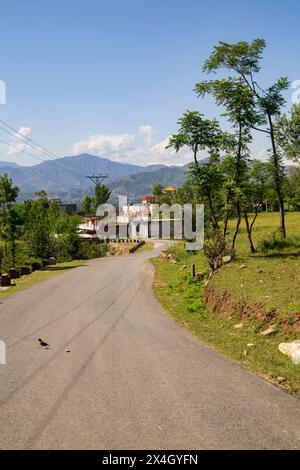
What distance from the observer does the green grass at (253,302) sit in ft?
36.2

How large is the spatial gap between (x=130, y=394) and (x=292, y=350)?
16.0 feet

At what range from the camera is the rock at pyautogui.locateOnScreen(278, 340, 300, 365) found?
1062 cm

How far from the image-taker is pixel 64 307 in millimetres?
19188

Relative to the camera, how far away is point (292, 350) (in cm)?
1104

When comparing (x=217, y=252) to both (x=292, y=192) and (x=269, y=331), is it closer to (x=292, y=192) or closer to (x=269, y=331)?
(x=269, y=331)

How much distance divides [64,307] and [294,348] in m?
11.6

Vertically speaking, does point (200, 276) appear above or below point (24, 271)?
above

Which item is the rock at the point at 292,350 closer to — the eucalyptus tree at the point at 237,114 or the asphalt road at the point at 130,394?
the asphalt road at the point at 130,394

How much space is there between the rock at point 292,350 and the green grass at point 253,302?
14 cm

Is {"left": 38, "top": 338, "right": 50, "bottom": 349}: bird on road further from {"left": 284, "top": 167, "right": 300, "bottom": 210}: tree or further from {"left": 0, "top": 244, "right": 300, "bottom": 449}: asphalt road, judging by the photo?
{"left": 284, "top": 167, "right": 300, "bottom": 210}: tree

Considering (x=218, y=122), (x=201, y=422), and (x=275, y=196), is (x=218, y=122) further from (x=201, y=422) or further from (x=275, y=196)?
(x=201, y=422)

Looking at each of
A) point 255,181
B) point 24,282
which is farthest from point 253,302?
point 24,282

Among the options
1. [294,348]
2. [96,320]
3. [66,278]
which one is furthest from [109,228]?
[294,348]
